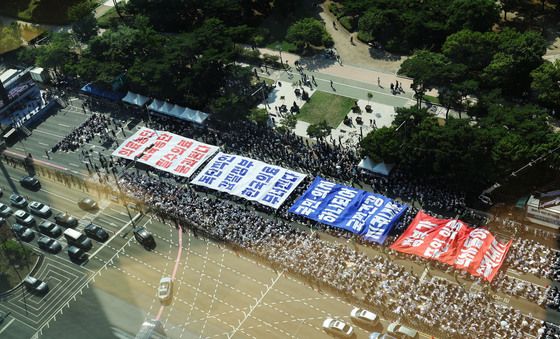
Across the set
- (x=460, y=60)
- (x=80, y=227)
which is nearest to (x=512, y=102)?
(x=460, y=60)

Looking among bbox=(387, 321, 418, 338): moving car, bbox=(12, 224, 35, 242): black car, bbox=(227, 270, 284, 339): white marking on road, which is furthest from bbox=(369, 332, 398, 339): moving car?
bbox=(12, 224, 35, 242): black car

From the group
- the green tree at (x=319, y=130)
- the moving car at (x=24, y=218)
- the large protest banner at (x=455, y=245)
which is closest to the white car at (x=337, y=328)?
the large protest banner at (x=455, y=245)

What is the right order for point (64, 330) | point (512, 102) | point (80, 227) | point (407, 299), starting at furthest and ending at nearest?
point (512, 102), point (80, 227), point (64, 330), point (407, 299)

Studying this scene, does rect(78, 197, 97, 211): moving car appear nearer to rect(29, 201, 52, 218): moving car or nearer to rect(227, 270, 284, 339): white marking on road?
rect(29, 201, 52, 218): moving car

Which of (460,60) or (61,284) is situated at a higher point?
(460,60)

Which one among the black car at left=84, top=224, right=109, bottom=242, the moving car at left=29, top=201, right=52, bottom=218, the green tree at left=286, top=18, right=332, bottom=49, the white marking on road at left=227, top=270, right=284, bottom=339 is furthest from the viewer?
the green tree at left=286, top=18, right=332, bottom=49

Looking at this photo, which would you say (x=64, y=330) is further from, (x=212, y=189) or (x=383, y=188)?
(x=383, y=188)
